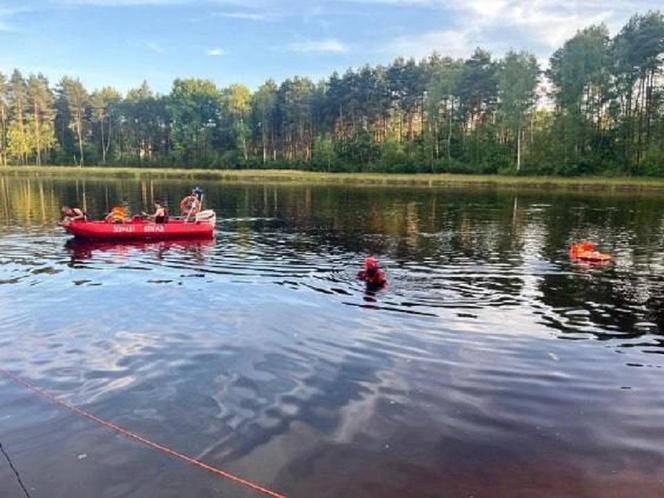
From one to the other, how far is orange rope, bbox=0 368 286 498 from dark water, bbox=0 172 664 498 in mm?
127

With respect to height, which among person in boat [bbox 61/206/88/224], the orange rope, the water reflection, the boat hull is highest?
person in boat [bbox 61/206/88/224]

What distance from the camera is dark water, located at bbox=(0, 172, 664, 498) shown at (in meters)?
7.21

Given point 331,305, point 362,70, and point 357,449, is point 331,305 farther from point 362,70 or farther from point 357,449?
point 362,70

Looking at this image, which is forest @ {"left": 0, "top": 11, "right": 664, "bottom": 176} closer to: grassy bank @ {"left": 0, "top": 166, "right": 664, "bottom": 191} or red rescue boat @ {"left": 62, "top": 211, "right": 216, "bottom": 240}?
grassy bank @ {"left": 0, "top": 166, "right": 664, "bottom": 191}

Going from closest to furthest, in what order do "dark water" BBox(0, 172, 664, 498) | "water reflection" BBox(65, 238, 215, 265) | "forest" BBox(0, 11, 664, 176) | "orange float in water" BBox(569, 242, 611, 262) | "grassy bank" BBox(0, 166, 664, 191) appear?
"dark water" BBox(0, 172, 664, 498) → "orange float in water" BBox(569, 242, 611, 262) → "water reflection" BBox(65, 238, 215, 265) → "grassy bank" BBox(0, 166, 664, 191) → "forest" BBox(0, 11, 664, 176)

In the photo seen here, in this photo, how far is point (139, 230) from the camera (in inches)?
1067

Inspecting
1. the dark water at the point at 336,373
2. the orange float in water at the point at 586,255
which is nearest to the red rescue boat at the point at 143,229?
the dark water at the point at 336,373

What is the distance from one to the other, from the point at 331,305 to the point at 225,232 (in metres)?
17.6

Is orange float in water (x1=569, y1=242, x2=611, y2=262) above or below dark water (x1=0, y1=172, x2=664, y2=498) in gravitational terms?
above

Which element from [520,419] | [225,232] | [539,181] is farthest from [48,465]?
[539,181]

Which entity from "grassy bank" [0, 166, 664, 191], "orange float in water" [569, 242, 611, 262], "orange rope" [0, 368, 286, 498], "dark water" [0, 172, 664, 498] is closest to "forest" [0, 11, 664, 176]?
"grassy bank" [0, 166, 664, 191]

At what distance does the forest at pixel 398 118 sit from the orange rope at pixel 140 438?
71.1 m

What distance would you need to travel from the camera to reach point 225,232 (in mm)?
31938

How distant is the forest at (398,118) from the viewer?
236 feet
